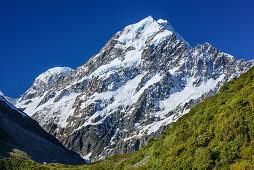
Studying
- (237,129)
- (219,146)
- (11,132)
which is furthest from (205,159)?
(11,132)

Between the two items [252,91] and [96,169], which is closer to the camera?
[252,91]

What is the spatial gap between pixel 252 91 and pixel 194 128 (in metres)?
9.67

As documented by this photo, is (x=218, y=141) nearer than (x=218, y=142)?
No

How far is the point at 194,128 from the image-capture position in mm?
38500

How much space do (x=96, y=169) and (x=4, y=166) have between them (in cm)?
2583

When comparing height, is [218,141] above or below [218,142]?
above

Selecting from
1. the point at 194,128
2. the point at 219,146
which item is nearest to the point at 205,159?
the point at 219,146

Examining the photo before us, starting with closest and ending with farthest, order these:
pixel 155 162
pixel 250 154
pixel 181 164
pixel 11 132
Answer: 1. pixel 250 154
2. pixel 181 164
3. pixel 155 162
4. pixel 11 132

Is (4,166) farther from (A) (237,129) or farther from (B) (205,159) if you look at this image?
(A) (237,129)

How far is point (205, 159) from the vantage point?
2947 cm

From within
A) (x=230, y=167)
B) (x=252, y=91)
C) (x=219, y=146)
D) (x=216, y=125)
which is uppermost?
(x=252, y=91)

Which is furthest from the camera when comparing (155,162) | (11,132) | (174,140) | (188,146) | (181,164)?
(11,132)

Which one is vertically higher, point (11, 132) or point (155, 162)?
point (11, 132)

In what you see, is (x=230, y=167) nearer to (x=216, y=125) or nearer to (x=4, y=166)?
(x=216, y=125)
